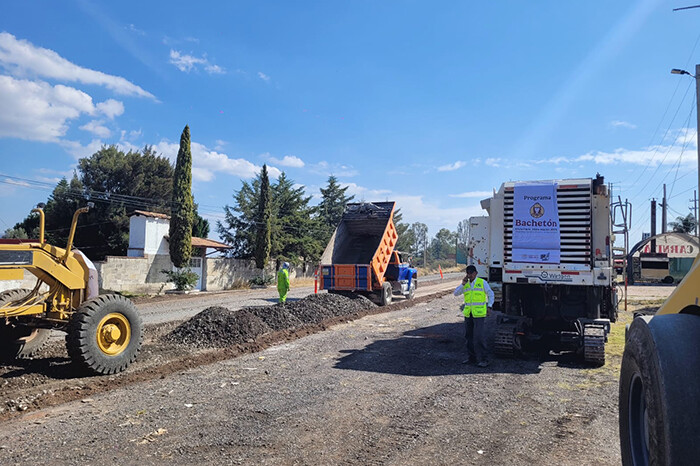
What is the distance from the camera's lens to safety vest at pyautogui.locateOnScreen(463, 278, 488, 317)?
8.34 metres

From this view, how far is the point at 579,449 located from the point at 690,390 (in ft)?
9.16

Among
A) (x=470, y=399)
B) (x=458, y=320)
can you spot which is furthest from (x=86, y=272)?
(x=458, y=320)

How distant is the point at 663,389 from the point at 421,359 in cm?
642

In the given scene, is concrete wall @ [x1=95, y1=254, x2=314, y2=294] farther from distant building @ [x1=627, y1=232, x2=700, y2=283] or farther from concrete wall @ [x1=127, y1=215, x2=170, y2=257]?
distant building @ [x1=627, y1=232, x2=700, y2=283]

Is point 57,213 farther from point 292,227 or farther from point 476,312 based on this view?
point 476,312

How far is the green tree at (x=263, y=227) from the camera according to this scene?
112 ft

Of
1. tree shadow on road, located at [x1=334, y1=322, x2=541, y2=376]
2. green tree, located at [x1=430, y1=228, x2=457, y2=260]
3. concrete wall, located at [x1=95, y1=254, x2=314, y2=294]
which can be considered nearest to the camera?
tree shadow on road, located at [x1=334, y1=322, x2=541, y2=376]

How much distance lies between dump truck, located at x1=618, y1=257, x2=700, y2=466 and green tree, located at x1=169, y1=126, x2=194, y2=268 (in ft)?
87.1

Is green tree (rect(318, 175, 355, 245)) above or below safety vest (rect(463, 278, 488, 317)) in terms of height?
above

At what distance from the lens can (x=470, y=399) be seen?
6.12 m

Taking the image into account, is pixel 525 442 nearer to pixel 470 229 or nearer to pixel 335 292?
pixel 470 229

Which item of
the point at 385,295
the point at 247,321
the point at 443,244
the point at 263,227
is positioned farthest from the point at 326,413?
the point at 443,244

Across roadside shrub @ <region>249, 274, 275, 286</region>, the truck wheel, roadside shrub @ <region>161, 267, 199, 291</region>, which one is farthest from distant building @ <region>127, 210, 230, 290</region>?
the truck wheel

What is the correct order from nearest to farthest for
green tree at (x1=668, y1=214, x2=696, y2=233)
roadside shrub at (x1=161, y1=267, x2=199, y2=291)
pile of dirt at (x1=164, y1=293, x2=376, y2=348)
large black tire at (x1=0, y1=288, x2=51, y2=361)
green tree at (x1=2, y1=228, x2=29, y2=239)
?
large black tire at (x1=0, y1=288, x2=51, y2=361)
pile of dirt at (x1=164, y1=293, x2=376, y2=348)
roadside shrub at (x1=161, y1=267, x2=199, y2=291)
green tree at (x1=2, y1=228, x2=29, y2=239)
green tree at (x1=668, y1=214, x2=696, y2=233)
